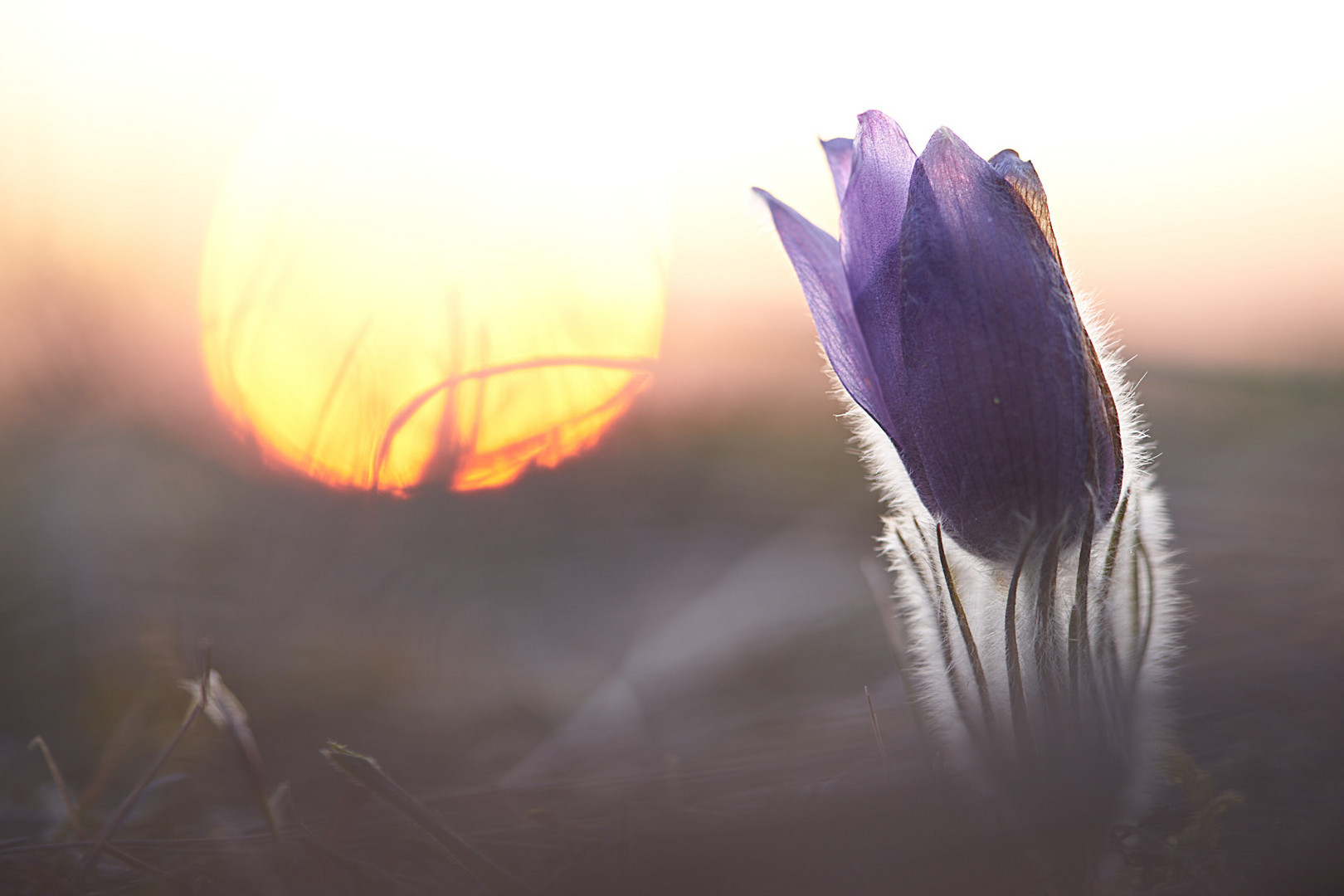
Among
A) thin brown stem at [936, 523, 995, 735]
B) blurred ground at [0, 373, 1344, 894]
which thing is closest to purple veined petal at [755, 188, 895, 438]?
thin brown stem at [936, 523, 995, 735]

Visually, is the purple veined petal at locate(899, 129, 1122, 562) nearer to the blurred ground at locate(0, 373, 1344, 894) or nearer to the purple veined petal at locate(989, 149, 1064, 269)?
the purple veined petal at locate(989, 149, 1064, 269)

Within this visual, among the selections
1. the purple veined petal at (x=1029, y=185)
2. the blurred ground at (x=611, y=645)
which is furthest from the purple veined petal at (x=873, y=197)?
the blurred ground at (x=611, y=645)

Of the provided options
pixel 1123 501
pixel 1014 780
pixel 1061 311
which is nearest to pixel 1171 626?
pixel 1123 501

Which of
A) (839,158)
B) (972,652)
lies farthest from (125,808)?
(839,158)

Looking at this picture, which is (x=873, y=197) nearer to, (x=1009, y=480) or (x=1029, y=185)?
(x=1029, y=185)

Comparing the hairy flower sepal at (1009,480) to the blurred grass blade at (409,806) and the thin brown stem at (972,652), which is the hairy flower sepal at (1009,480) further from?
the blurred grass blade at (409,806)

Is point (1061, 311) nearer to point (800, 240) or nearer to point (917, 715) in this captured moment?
point (800, 240)
